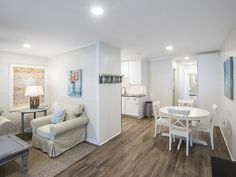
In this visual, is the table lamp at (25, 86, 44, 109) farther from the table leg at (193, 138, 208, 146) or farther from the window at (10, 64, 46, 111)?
the table leg at (193, 138, 208, 146)

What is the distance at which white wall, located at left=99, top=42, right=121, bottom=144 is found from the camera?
3.24 metres

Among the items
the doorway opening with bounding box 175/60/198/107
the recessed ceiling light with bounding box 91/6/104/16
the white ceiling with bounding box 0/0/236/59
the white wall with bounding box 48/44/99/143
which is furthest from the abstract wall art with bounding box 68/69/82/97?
the doorway opening with bounding box 175/60/198/107

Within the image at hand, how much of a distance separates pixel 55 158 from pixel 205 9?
346cm

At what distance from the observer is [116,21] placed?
2125mm

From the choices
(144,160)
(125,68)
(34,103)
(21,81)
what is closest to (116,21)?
(144,160)

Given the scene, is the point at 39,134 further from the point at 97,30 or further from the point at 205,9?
the point at 205,9

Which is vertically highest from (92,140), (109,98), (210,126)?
(109,98)

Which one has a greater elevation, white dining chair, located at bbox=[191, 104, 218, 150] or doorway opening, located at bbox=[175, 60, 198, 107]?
doorway opening, located at bbox=[175, 60, 198, 107]

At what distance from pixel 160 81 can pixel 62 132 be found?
4267 mm

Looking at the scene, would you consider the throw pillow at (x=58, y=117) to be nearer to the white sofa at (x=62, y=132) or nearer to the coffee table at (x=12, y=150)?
the white sofa at (x=62, y=132)

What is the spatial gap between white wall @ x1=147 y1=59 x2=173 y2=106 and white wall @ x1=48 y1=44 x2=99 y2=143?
3269 mm

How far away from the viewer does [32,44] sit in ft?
10.7

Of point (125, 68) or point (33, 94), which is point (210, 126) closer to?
point (125, 68)

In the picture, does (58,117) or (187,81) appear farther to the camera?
(187,81)
